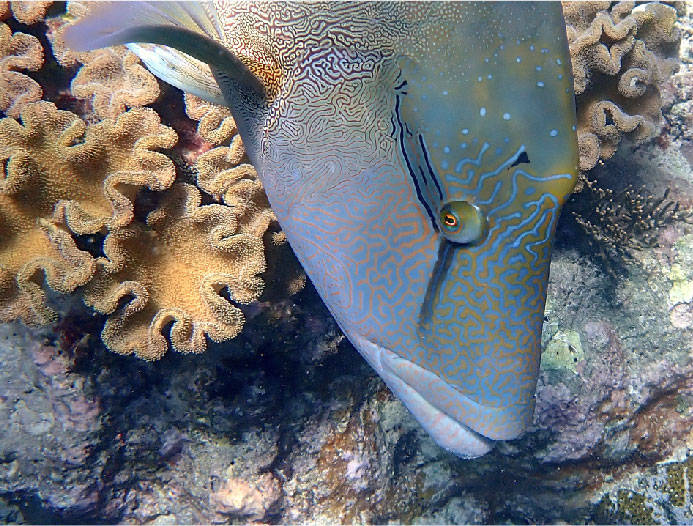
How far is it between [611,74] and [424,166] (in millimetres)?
3006

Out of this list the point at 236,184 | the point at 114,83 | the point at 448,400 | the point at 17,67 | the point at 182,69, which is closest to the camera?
the point at 448,400

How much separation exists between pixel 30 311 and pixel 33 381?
911 millimetres

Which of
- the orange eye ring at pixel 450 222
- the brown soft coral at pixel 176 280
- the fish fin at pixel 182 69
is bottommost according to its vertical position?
the brown soft coral at pixel 176 280

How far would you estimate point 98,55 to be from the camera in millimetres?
3098

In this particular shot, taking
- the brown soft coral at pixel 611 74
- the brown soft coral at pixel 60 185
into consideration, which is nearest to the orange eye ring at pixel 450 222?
the brown soft coral at pixel 60 185

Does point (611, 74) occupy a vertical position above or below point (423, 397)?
above

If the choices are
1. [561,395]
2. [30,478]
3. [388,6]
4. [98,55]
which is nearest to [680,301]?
[561,395]

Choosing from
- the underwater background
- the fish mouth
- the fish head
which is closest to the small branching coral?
the underwater background

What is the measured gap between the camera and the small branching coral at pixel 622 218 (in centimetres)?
454

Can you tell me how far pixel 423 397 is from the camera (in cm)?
200

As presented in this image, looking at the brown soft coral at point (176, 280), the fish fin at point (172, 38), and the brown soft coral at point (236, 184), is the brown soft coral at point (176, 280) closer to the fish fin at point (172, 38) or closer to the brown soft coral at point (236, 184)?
the brown soft coral at point (236, 184)

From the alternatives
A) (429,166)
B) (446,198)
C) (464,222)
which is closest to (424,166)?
(429,166)

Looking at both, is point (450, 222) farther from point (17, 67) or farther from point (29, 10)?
point (29, 10)

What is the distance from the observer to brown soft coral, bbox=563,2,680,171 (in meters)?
3.84
